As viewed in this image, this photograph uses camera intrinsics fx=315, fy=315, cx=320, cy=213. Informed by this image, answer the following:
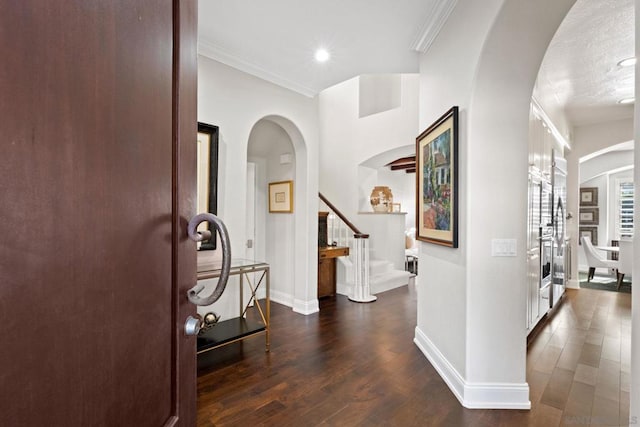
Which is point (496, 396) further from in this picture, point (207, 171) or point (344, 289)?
point (344, 289)

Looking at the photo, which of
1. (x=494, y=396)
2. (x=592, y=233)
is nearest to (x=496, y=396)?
(x=494, y=396)

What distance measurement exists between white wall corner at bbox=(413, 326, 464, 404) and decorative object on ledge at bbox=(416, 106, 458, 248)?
0.89 meters

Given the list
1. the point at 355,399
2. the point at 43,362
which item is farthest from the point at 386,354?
the point at 43,362

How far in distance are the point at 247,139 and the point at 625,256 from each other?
21.3 ft

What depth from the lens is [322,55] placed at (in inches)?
122

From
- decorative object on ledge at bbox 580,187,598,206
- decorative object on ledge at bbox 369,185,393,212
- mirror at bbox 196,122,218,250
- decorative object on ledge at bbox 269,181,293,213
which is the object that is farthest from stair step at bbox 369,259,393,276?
decorative object on ledge at bbox 580,187,598,206

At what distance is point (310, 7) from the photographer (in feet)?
7.83

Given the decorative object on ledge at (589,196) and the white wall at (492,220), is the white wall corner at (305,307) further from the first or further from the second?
the decorative object on ledge at (589,196)

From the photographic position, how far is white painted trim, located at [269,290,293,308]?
424 centimetres

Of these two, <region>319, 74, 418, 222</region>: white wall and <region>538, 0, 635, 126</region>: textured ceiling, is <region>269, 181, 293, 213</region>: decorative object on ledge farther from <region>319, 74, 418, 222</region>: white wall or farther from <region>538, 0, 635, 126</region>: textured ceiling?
<region>538, 0, 635, 126</region>: textured ceiling

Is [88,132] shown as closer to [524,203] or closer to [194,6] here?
[194,6]

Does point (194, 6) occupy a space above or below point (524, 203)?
above

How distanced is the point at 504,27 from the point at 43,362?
2.42 meters

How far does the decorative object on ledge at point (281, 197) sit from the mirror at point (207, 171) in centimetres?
130
